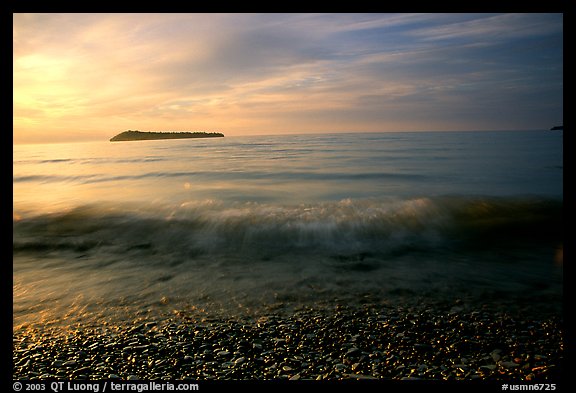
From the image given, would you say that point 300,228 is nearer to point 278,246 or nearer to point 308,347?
point 278,246

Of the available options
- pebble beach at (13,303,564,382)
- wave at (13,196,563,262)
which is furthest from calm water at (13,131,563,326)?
pebble beach at (13,303,564,382)

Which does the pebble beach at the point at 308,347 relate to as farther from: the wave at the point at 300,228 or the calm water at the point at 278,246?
the wave at the point at 300,228

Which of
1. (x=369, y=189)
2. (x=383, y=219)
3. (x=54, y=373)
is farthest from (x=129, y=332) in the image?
(x=369, y=189)

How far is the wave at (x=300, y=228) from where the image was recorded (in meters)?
8.84

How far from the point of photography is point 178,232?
35.3 feet

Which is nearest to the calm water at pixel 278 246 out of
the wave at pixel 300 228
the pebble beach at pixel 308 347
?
the wave at pixel 300 228

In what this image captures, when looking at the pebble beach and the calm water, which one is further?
the calm water

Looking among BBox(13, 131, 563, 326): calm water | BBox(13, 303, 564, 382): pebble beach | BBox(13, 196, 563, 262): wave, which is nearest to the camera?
BBox(13, 303, 564, 382): pebble beach

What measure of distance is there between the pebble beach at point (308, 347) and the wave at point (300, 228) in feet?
10.7

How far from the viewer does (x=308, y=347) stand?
402 centimetres

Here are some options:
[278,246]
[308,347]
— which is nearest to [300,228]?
[278,246]

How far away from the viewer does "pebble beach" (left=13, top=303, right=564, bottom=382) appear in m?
3.60

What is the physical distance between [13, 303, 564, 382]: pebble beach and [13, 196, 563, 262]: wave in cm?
327

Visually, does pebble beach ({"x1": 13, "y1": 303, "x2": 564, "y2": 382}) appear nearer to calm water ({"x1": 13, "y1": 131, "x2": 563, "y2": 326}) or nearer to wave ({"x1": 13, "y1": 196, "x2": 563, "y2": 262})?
calm water ({"x1": 13, "y1": 131, "x2": 563, "y2": 326})
